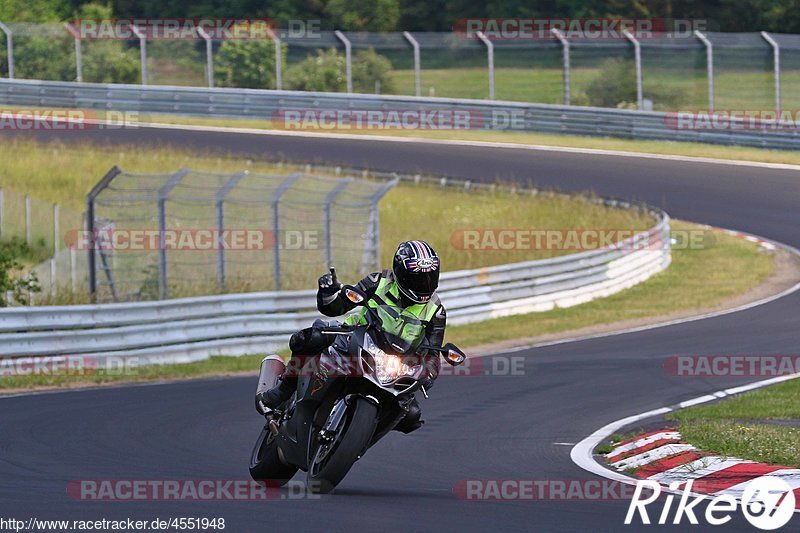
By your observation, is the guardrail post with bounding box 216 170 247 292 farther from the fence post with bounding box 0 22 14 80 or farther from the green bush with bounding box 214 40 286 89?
the fence post with bounding box 0 22 14 80

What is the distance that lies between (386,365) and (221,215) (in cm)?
1077

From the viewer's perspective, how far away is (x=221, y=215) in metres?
18.5

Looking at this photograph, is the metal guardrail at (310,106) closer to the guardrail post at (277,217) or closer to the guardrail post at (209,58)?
the guardrail post at (209,58)

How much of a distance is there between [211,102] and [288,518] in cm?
3157

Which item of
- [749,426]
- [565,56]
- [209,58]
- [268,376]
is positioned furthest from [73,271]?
[565,56]

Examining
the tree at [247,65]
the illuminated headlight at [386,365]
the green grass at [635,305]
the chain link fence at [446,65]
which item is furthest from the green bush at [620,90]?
the illuminated headlight at [386,365]

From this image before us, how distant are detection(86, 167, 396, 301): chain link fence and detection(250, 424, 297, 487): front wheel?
9254 millimetres

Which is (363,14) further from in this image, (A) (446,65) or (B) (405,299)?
(B) (405,299)

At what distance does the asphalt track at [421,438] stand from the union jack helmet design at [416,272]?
1.26 m

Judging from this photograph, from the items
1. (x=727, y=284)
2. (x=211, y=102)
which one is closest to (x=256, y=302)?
(x=727, y=284)

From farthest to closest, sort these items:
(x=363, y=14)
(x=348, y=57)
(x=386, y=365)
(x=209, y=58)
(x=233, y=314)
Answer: (x=363, y=14) → (x=209, y=58) → (x=348, y=57) → (x=233, y=314) → (x=386, y=365)

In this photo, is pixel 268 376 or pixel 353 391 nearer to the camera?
pixel 353 391

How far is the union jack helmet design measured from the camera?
8.20 metres

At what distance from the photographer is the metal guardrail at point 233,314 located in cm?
1569
